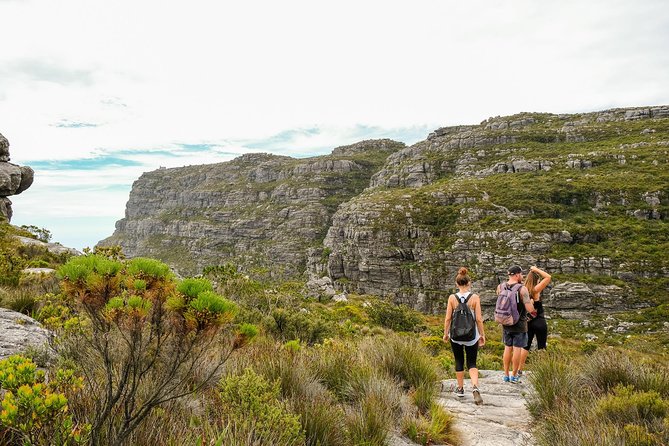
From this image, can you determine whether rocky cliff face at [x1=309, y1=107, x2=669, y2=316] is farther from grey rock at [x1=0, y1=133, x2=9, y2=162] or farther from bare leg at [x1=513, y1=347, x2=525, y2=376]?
grey rock at [x1=0, y1=133, x2=9, y2=162]

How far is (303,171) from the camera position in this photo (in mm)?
179500

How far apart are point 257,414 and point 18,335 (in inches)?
132

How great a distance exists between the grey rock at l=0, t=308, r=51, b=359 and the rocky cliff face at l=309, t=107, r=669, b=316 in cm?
7362

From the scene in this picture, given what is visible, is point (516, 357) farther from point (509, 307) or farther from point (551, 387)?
point (551, 387)

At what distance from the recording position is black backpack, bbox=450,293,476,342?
257 inches

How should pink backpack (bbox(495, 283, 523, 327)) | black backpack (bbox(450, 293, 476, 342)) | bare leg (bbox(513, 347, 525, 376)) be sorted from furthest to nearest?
1. bare leg (bbox(513, 347, 525, 376))
2. pink backpack (bbox(495, 283, 523, 327))
3. black backpack (bbox(450, 293, 476, 342))

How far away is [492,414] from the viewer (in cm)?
595

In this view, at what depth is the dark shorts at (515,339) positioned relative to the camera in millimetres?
7547

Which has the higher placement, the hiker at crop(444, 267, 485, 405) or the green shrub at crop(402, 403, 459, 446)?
the hiker at crop(444, 267, 485, 405)

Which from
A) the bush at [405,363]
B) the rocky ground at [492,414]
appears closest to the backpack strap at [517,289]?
the rocky ground at [492,414]

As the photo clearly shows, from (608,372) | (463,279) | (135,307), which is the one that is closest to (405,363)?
(463,279)

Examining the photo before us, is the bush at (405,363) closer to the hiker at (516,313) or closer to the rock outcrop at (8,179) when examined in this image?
the hiker at (516,313)

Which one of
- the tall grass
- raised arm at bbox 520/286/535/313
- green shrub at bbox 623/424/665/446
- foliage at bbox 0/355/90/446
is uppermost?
foliage at bbox 0/355/90/446

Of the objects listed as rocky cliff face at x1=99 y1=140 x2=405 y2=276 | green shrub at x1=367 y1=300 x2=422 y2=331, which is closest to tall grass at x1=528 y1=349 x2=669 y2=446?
green shrub at x1=367 y1=300 x2=422 y2=331
